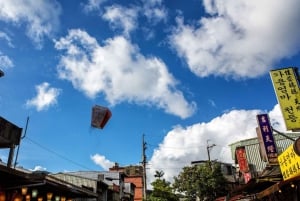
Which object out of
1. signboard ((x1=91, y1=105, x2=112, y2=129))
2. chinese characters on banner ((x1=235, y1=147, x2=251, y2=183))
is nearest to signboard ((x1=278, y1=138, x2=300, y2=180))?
signboard ((x1=91, y1=105, x2=112, y2=129))

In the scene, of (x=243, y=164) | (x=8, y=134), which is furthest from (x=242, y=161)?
(x=8, y=134)

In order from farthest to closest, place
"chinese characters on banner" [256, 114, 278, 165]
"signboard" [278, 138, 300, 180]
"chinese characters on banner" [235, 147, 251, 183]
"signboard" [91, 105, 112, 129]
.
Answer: "chinese characters on banner" [235, 147, 251, 183]
"chinese characters on banner" [256, 114, 278, 165]
"signboard" [91, 105, 112, 129]
"signboard" [278, 138, 300, 180]

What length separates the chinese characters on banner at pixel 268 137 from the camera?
55.6ft

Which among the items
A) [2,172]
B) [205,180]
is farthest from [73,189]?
[205,180]

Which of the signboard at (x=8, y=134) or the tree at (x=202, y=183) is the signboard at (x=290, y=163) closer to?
the signboard at (x=8, y=134)

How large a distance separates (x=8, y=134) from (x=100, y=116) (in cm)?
545

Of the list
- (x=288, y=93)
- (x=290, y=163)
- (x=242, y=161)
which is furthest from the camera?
(x=242, y=161)

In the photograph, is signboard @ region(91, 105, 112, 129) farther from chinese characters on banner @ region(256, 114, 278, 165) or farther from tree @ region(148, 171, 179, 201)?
tree @ region(148, 171, 179, 201)

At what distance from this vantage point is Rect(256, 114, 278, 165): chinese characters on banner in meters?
17.0

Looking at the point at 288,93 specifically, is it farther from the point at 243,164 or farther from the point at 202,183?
the point at 202,183

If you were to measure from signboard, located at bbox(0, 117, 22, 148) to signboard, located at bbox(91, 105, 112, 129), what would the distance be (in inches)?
197

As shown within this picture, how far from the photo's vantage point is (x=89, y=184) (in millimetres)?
33656

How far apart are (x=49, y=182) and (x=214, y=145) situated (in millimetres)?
38986

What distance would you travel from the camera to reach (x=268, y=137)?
17.6 metres
